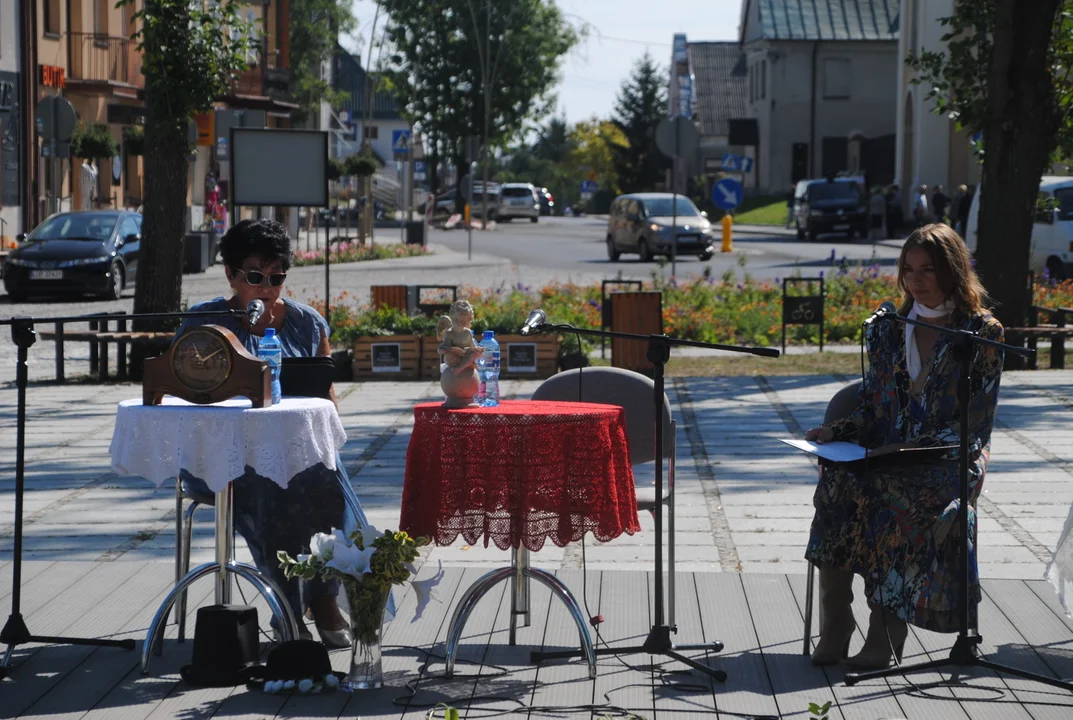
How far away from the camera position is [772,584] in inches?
272

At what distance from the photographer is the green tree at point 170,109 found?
15047mm

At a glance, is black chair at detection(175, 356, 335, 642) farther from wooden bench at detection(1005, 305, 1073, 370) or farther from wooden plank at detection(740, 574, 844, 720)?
wooden bench at detection(1005, 305, 1073, 370)

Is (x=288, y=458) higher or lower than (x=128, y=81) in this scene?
lower

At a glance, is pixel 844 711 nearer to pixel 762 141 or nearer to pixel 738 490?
pixel 738 490

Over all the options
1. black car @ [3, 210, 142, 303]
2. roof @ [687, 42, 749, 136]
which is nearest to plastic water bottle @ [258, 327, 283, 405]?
black car @ [3, 210, 142, 303]

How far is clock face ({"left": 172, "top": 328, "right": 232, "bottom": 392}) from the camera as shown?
550cm

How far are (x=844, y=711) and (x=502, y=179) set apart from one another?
379 ft

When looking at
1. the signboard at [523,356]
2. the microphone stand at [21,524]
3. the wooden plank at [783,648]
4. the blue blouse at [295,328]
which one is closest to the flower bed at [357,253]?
the signboard at [523,356]

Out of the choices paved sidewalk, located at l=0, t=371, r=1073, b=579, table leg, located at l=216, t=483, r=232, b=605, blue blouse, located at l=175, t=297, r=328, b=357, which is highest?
blue blouse, located at l=175, t=297, r=328, b=357

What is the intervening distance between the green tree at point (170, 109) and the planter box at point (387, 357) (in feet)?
5.92

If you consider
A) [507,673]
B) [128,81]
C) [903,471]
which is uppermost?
[128,81]

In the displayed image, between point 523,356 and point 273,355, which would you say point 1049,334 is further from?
point 273,355

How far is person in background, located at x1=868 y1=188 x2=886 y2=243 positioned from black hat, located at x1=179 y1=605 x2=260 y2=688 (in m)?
41.5

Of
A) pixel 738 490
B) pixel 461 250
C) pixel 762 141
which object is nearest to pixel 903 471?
pixel 738 490
